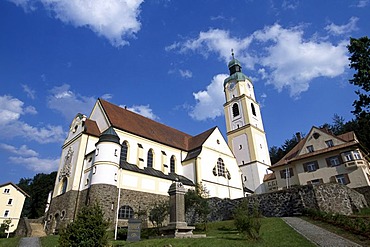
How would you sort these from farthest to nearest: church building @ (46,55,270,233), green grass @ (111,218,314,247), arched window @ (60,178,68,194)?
arched window @ (60,178,68,194) < church building @ (46,55,270,233) < green grass @ (111,218,314,247)

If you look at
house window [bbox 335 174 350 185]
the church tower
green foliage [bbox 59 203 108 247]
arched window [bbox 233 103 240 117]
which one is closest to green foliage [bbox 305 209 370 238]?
green foliage [bbox 59 203 108 247]

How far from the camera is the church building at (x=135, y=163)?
23719mm

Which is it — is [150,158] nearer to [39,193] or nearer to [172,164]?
[172,164]

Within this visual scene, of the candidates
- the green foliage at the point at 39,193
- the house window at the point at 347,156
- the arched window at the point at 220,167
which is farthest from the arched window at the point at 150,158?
the green foliage at the point at 39,193

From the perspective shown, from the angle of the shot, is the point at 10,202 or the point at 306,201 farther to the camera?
the point at 10,202

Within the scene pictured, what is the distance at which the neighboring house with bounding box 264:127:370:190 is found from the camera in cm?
2669

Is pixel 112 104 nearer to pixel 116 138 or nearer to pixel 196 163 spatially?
pixel 116 138

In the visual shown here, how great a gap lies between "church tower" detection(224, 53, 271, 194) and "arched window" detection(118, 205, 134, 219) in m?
21.5

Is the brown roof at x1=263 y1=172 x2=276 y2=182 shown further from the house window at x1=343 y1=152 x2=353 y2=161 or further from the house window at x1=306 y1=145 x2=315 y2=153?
the house window at x1=343 y1=152 x2=353 y2=161

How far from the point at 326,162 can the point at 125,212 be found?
22681 millimetres

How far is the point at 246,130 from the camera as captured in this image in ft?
146

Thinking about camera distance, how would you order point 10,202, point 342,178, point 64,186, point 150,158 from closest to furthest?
1. point 64,186
2. point 342,178
3. point 150,158
4. point 10,202

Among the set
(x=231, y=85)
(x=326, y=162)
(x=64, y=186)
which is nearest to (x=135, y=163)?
(x=64, y=186)

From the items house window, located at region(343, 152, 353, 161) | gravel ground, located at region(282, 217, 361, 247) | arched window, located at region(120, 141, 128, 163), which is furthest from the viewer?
arched window, located at region(120, 141, 128, 163)
